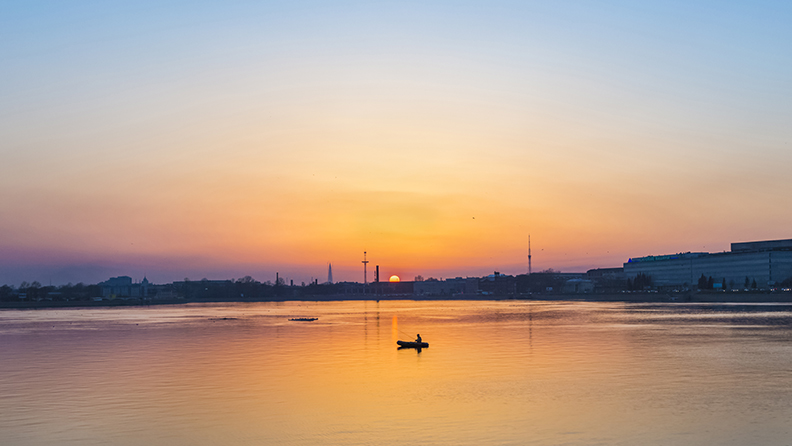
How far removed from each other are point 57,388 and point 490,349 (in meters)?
32.4

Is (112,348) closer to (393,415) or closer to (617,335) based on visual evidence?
(393,415)

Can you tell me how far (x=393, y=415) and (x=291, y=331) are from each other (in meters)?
55.2

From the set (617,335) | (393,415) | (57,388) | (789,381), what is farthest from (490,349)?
(57,388)

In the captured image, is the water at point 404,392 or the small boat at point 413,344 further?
the small boat at point 413,344

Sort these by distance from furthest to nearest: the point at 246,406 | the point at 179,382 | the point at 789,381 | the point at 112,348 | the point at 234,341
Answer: the point at 234,341 → the point at 112,348 → the point at 179,382 → the point at 789,381 → the point at 246,406

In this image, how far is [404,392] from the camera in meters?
36.3

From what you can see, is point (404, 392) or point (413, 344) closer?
point (404, 392)

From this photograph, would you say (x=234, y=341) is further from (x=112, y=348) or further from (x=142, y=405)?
(x=142, y=405)

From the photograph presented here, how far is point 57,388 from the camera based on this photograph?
1508 inches

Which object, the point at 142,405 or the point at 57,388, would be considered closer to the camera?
the point at 142,405

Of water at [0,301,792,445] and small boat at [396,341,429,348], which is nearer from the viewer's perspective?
water at [0,301,792,445]

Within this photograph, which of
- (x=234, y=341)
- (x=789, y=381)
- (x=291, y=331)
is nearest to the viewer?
(x=789, y=381)

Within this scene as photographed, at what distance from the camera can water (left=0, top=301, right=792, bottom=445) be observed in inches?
1048

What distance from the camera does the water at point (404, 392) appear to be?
26625 mm
